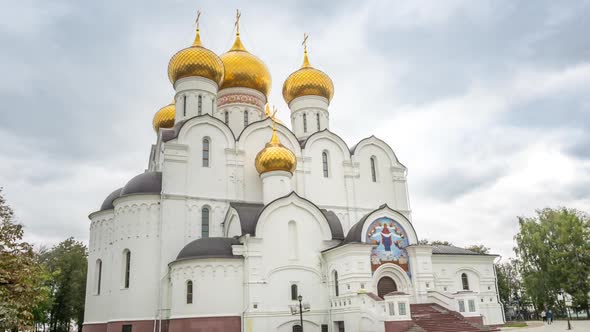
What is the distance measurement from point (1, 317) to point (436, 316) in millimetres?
15092

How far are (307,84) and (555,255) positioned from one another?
17.9m

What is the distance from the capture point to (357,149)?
2584 cm

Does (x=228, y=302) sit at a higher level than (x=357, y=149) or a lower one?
lower

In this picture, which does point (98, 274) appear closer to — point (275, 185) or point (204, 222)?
point (204, 222)

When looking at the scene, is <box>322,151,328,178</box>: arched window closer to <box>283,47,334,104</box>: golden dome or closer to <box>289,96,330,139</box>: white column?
<box>289,96,330,139</box>: white column

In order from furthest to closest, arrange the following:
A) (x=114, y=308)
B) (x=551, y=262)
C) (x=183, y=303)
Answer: (x=551, y=262) < (x=114, y=308) < (x=183, y=303)

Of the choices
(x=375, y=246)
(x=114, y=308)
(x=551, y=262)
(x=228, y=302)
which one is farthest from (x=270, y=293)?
(x=551, y=262)

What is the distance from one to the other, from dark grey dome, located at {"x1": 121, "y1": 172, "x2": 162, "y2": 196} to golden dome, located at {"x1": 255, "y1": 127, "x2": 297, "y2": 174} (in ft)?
15.4

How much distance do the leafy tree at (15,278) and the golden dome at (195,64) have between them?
16316mm

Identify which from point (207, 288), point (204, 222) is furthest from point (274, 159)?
Result: point (207, 288)

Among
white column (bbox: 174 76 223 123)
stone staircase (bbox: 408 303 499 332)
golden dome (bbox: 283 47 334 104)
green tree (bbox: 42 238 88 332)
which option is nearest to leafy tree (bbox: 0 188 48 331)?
stone staircase (bbox: 408 303 499 332)

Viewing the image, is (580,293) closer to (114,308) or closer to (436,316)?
(436,316)

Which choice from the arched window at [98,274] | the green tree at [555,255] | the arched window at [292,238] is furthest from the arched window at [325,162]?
the green tree at [555,255]

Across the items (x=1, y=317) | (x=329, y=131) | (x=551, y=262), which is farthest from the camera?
(x=551, y=262)
